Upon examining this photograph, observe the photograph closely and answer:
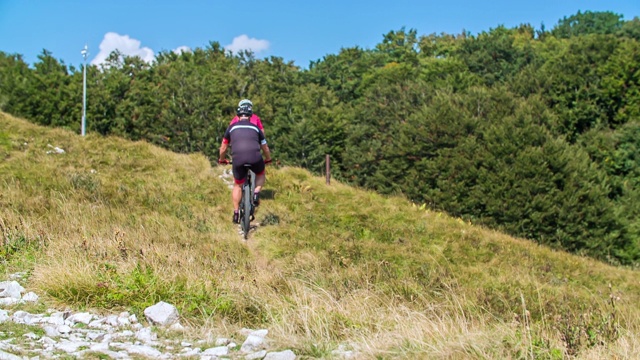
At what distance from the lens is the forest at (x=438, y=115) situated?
32.9 meters

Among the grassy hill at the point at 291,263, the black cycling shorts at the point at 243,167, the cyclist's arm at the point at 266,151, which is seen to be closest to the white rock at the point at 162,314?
the grassy hill at the point at 291,263

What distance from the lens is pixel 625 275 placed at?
1271cm

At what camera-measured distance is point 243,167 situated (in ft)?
26.3

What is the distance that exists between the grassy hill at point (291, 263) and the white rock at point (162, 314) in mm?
120

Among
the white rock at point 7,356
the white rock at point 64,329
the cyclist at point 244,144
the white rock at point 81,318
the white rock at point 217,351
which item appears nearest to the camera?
the white rock at point 7,356

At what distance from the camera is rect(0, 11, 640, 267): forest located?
32906 millimetres

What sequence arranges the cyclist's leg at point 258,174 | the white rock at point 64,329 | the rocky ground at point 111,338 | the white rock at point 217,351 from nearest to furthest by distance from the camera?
the rocky ground at point 111,338, the white rock at point 217,351, the white rock at point 64,329, the cyclist's leg at point 258,174

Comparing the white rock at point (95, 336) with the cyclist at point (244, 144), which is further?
the cyclist at point (244, 144)

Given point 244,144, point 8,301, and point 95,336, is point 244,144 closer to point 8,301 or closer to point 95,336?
point 8,301

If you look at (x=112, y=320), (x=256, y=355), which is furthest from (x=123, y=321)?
(x=256, y=355)

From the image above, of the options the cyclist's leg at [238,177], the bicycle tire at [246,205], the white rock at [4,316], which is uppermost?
the cyclist's leg at [238,177]

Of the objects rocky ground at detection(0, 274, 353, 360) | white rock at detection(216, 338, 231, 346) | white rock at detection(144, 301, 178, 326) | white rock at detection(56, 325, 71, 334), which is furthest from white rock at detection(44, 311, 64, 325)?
white rock at detection(216, 338, 231, 346)

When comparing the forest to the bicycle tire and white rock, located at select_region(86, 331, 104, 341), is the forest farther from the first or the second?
white rock, located at select_region(86, 331, 104, 341)

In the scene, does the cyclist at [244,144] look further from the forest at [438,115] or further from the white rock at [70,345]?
the forest at [438,115]
